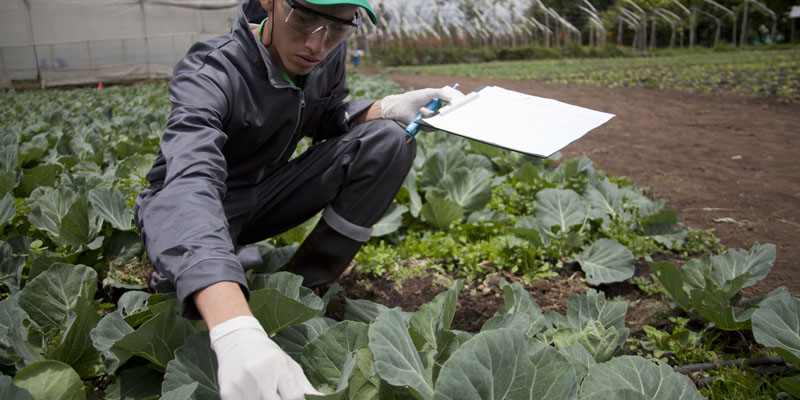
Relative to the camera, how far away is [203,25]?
768 inches

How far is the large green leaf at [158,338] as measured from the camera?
3.75 feet

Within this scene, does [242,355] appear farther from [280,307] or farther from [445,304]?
[445,304]

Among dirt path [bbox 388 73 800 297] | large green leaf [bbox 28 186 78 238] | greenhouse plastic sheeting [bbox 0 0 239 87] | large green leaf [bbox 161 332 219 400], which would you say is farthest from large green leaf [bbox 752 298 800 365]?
greenhouse plastic sheeting [bbox 0 0 239 87]

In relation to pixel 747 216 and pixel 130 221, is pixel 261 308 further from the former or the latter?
pixel 747 216

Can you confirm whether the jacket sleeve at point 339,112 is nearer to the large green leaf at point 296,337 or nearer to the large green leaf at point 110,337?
the large green leaf at point 296,337

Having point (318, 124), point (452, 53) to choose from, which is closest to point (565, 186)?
point (318, 124)

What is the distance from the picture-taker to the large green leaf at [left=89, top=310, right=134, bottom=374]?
1190 mm

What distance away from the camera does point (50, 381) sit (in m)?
1.10

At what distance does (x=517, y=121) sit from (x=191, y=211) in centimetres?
109

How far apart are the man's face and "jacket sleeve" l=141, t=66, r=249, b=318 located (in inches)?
11.5

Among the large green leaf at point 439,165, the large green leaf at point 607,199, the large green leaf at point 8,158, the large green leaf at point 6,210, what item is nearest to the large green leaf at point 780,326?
the large green leaf at point 607,199

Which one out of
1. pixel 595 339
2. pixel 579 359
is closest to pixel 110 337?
pixel 579 359

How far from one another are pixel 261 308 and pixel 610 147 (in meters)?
4.73

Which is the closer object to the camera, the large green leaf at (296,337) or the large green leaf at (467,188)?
the large green leaf at (296,337)
